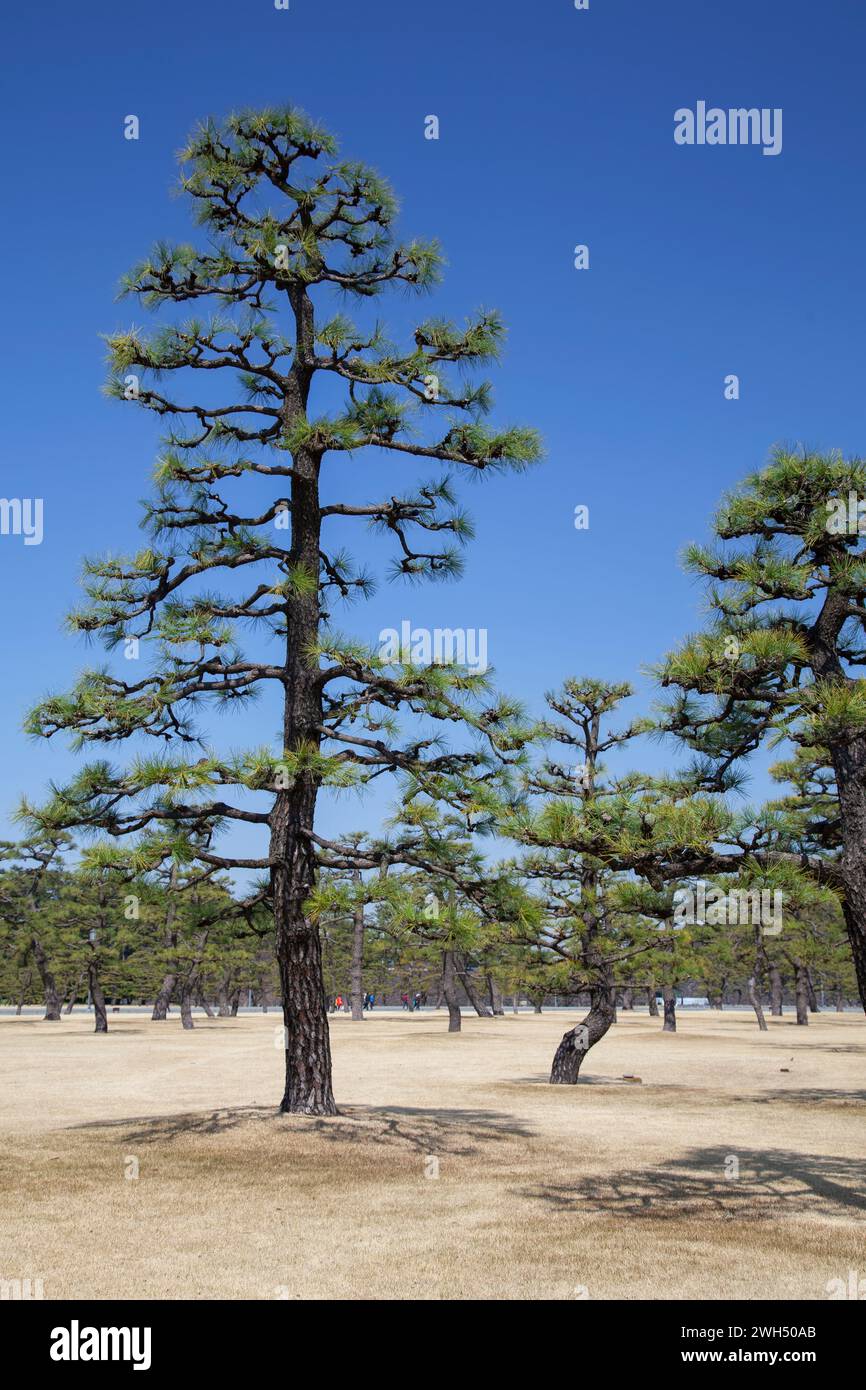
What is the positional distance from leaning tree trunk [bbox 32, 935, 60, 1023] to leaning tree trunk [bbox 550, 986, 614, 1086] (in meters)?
29.0

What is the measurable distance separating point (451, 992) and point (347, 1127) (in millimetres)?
31582

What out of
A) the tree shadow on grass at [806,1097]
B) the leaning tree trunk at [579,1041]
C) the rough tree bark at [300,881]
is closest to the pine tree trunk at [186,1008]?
the leaning tree trunk at [579,1041]

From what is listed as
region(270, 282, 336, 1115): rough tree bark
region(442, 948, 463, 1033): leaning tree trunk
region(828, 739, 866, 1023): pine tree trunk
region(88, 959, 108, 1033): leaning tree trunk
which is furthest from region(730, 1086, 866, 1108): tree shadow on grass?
region(88, 959, 108, 1033): leaning tree trunk

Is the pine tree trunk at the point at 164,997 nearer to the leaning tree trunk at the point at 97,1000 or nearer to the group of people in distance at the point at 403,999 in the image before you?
the leaning tree trunk at the point at 97,1000

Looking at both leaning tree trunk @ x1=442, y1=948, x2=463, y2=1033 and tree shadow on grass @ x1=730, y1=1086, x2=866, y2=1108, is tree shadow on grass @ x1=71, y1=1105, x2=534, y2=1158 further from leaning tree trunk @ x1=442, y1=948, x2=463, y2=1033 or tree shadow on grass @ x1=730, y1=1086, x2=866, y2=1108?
leaning tree trunk @ x1=442, y1=948, x2=463, y2=1033

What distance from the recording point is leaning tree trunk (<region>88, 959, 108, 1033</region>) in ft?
126

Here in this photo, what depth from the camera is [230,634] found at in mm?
11797

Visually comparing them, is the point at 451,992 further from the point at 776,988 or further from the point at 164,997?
the point at 776,988

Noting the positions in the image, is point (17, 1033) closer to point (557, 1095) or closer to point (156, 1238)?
point (557, 1095)

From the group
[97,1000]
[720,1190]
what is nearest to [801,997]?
[97,1000]

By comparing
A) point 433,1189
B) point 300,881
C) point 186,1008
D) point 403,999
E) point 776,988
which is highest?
point 300,881

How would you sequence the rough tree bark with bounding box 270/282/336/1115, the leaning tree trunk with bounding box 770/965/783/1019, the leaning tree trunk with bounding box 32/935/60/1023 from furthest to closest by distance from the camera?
the leaning tree trunk with bounding box 770/965/783/1019 < the leaning tree trunk with bounding box 32/935/60/1023 < the rough tree bark with bounding box 270/282/336/1115

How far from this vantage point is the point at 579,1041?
63.6ft
